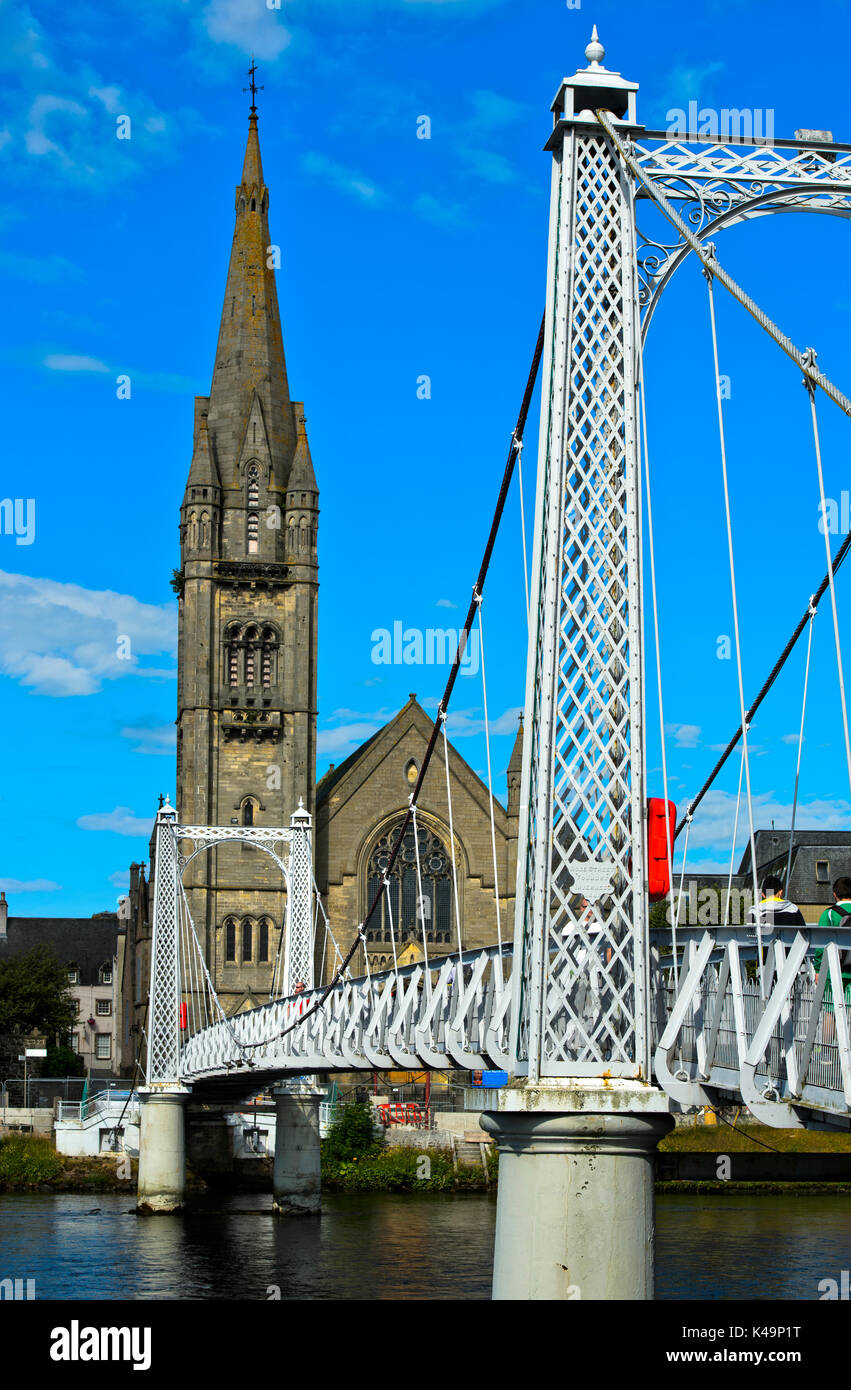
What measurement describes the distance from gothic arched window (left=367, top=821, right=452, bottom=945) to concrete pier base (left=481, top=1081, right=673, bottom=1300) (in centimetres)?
5390

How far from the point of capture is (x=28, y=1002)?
69250 millimetres

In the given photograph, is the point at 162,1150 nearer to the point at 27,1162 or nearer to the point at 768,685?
the point at 27,1162

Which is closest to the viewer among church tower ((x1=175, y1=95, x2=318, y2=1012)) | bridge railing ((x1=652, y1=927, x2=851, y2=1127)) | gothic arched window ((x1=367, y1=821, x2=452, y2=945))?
bridge railing ((x1=652, y1=927, x2=851, y2=1127))

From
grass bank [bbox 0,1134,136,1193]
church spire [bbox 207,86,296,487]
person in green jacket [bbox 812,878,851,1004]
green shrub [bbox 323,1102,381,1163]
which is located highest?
church spire [bbox 207,86,296,487]

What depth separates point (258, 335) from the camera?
69.7 meters

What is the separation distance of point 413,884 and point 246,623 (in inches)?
445

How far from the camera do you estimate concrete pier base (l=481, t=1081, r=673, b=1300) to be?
1046cm

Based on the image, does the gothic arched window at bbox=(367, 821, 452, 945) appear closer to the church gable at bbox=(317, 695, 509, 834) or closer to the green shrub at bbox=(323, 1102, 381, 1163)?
the church gable at bbox=(317, 695, 509, 834)

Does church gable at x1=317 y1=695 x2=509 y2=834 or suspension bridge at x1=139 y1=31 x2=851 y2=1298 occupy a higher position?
church gable at x1=317 y1=695 x2=509 y2=834

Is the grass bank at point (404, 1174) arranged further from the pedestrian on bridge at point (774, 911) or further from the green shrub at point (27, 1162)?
the pedestrian on bridge at point (774, 911)

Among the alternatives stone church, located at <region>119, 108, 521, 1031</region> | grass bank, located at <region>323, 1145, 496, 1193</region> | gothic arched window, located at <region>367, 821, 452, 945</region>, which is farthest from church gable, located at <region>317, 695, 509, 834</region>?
grass bank, located at <region>323, 1145, 496, 1193</region>
